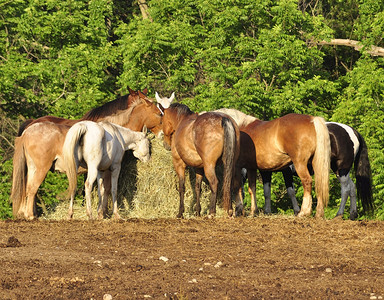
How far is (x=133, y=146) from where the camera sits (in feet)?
46.0

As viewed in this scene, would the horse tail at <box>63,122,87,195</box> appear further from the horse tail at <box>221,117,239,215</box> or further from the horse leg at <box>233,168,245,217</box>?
the horse leg at <box>233,168,245,217</box>

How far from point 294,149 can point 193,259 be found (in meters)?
4.78

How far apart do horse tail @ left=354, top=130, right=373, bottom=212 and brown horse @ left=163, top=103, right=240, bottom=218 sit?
9.18ft

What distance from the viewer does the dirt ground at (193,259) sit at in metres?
6.89

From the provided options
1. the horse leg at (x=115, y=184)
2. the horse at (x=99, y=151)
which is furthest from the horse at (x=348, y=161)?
the horse leg at (x=115, y=184)

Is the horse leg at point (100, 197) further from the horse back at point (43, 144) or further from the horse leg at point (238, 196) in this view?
the horse leg at point (238, 196)

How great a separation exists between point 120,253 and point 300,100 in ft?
41.8

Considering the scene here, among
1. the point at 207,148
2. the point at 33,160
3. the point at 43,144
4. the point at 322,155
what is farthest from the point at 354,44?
the point at 33,160

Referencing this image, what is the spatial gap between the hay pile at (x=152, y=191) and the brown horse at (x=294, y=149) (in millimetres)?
A: 1095

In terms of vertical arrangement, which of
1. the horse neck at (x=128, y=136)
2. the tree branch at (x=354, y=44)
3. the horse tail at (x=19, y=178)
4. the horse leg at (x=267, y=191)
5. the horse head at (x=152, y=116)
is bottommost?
the horse leg at (x=267, y=191)

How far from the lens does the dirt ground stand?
6.89 meters

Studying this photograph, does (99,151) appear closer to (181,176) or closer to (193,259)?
(181,176)

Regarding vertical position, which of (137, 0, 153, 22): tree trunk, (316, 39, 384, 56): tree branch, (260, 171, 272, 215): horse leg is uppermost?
(137, 0, 153, 22): tree trunk

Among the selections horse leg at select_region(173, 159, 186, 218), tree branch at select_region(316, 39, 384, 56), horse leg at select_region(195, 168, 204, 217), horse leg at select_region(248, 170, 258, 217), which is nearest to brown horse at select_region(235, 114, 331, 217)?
horse leg at select_region(248, 170, 258, 217)
